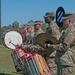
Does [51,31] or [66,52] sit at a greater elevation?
[51,31]

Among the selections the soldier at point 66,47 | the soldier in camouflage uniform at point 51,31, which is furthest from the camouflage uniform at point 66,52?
the soldier in camouflage uniform at point 51,31

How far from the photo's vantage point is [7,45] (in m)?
11.1

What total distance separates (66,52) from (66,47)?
0.93 ft

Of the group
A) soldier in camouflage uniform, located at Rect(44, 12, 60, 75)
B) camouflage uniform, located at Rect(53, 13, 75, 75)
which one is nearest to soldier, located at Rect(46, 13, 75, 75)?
camouflage uniform, located at Rect(53, 13, 75, 75)

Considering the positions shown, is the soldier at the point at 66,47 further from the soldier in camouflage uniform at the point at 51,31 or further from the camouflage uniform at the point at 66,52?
the soldier in camouflage uniform at the point at 51,31

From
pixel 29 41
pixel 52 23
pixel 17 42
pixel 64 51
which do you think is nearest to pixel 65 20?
pixel 64 51

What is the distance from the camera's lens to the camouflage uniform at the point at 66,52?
22.5ft

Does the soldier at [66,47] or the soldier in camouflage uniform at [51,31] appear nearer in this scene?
the soldier at [66,47]

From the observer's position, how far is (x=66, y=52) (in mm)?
7129

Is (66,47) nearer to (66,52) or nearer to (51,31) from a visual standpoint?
(66,52)

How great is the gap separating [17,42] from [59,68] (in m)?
3.98

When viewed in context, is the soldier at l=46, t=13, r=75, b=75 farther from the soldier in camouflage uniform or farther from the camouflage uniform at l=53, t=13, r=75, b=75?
the soldier in camouflage uniform

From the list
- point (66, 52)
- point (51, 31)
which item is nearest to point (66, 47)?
point (66, 52)

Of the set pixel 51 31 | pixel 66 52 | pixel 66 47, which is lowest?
pixel 66 52
